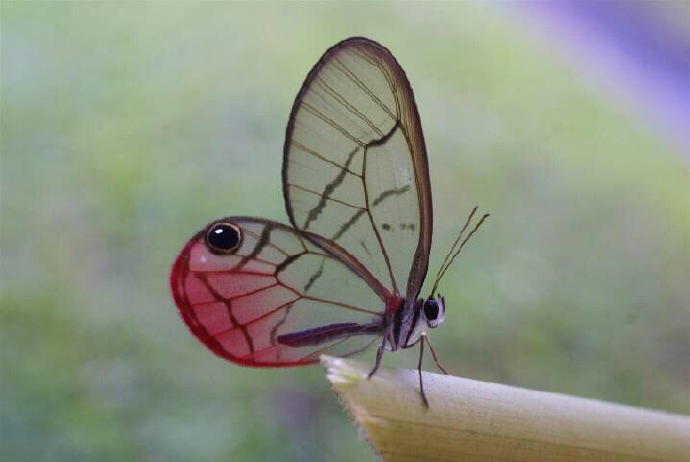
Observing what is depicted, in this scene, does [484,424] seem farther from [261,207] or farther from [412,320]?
[261,207]

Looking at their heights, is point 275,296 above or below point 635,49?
below

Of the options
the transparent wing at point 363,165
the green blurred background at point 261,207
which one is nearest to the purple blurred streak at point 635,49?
the green blurred background at point 261,207

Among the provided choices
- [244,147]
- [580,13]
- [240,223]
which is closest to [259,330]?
[240,223]

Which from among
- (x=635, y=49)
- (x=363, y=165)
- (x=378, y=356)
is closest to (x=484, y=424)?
(x=378, y=356)

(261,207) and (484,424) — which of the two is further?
(261,207)

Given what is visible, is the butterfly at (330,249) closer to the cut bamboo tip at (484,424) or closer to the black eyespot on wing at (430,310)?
the black eyespot on wing at (430,310)

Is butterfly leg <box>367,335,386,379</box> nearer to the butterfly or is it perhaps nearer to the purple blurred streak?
the butterfly

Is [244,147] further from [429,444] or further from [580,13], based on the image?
[429,444]
